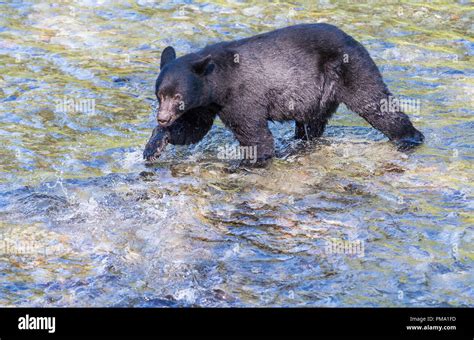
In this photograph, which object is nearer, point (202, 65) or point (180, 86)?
point (180, 86)

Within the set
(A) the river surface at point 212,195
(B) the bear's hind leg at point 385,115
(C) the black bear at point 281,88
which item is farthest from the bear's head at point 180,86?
(B) the bear's hind leg at point 385,115

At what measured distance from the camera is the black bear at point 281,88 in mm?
9141

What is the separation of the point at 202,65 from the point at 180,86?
0.34 metres

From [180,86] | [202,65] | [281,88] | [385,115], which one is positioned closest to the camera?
[180,86]

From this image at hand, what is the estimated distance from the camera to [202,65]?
866 cm

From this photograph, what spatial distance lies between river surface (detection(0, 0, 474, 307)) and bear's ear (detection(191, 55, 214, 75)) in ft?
3.83

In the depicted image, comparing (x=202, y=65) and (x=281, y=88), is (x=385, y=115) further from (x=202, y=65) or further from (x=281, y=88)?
(x=202, y=65)

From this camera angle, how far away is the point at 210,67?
348 inches

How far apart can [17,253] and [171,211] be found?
1.55 m

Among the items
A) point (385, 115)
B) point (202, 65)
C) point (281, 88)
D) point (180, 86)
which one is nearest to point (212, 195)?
point (180, 86)

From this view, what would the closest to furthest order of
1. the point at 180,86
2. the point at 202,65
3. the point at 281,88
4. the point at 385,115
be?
the point at 180,86 < the point at 202,65 < the point at 281,88 < the point at 385,115

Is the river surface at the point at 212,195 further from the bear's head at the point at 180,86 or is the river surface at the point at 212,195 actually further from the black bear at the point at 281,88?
the bear's head at the point at 180,86

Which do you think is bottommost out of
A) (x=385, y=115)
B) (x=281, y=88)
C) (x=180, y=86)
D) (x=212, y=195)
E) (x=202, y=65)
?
(x=212, y=195)

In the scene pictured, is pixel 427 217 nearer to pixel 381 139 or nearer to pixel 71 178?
pixel 381 139
